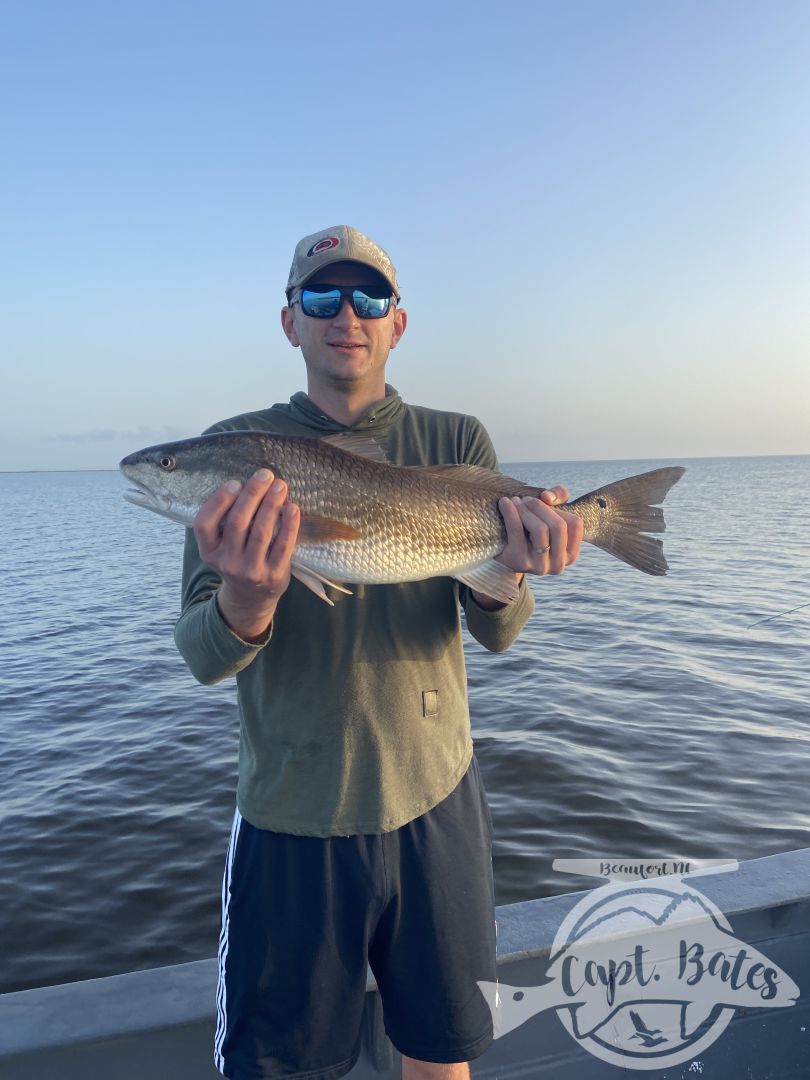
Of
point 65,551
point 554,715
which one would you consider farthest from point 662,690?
point 65,551

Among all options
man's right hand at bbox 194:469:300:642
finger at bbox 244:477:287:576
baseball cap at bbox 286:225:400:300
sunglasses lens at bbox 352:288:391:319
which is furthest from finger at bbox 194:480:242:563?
baseball cap at bbox 286:225:400:300

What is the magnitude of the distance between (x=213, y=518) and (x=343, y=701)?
920 millimetres

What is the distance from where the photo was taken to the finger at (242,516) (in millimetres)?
2834

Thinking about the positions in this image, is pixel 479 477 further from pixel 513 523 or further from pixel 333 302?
pixel 333 302

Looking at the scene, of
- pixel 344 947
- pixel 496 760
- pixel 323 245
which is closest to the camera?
pixel 344 947

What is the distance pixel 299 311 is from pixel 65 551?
37810mm

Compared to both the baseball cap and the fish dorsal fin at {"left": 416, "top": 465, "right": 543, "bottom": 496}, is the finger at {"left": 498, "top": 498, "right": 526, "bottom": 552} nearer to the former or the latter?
the fish dorsal fin at {"left": 416, "top": 465, "right": 543, "bottom": 496}

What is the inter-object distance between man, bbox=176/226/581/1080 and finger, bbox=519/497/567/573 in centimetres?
59

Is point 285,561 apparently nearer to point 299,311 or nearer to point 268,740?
point 268,740

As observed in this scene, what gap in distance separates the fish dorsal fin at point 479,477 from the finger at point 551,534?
196 mm

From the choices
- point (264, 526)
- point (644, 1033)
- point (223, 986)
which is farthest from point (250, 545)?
point (644, 1033)

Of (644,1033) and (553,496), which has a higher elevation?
(553,496)

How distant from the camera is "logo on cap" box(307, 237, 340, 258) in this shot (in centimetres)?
339

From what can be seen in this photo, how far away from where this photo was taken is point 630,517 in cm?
396
